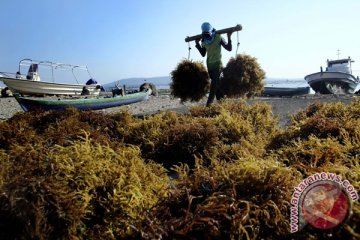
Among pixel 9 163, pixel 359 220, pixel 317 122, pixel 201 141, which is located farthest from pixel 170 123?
pixel 359 220

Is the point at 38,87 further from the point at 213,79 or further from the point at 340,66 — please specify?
the point at 340,66

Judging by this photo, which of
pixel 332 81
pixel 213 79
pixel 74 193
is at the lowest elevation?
pixel 74 193

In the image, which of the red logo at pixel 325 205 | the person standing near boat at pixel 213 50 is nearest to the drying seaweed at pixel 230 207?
the red logo at pixel 325 205

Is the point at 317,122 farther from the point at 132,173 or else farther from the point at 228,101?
the point at 228,101

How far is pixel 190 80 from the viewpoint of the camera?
33.9ft

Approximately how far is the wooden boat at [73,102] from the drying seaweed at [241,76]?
5.60m

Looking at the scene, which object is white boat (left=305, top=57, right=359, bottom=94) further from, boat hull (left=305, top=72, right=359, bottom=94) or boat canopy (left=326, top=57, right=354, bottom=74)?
boat canopy (left=326, top=57, right=354, bottom=74)

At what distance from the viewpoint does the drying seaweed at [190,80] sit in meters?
10.3

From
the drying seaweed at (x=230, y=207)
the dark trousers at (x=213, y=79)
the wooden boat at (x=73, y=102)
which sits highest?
the dark trousers at (x=213, y=79)

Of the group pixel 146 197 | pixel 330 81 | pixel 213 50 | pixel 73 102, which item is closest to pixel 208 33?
pixel 213 50

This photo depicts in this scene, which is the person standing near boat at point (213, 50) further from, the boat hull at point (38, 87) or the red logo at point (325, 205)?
the boat hull at point (38, 87)

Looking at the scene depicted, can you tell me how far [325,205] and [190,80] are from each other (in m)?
8.34

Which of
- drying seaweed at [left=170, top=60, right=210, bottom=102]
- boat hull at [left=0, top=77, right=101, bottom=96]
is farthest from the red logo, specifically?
boat hull at [left=0, top=77, right=101, bottom=96]

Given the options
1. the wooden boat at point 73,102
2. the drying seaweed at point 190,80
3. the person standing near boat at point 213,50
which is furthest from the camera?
the wooden boat at point 73,102
